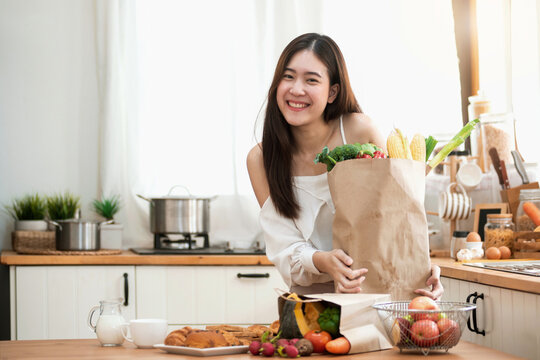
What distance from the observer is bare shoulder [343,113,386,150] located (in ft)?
6.08

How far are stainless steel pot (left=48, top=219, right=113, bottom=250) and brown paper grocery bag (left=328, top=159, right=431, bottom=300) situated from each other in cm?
195

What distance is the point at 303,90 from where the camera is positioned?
174cm

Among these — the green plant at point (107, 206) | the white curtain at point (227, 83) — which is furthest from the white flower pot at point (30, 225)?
the white curtain at point (227, 83)

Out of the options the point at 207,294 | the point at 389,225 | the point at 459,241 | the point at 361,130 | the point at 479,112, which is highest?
the point at 479,112

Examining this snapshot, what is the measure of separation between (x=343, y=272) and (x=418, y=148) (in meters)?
0.32

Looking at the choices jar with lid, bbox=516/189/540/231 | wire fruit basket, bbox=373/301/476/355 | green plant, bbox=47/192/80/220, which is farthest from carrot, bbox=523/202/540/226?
green plant, bbox=47/192/80/220

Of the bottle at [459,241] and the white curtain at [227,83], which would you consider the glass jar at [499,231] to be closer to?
the bottle at [459,241]

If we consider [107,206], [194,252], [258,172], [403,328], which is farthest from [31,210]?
[403,328]

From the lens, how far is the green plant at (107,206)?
337 cm

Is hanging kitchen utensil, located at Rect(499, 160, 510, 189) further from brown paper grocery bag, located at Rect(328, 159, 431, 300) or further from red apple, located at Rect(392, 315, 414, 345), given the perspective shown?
red apple, located at Rect(392, 315, 414, 345)

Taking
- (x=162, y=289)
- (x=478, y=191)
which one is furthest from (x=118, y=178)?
(x=478, y=191)

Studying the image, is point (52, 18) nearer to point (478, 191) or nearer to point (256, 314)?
point (256, 314)

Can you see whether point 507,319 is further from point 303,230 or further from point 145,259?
point 145,259

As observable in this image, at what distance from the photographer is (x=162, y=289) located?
3006 millimetres
